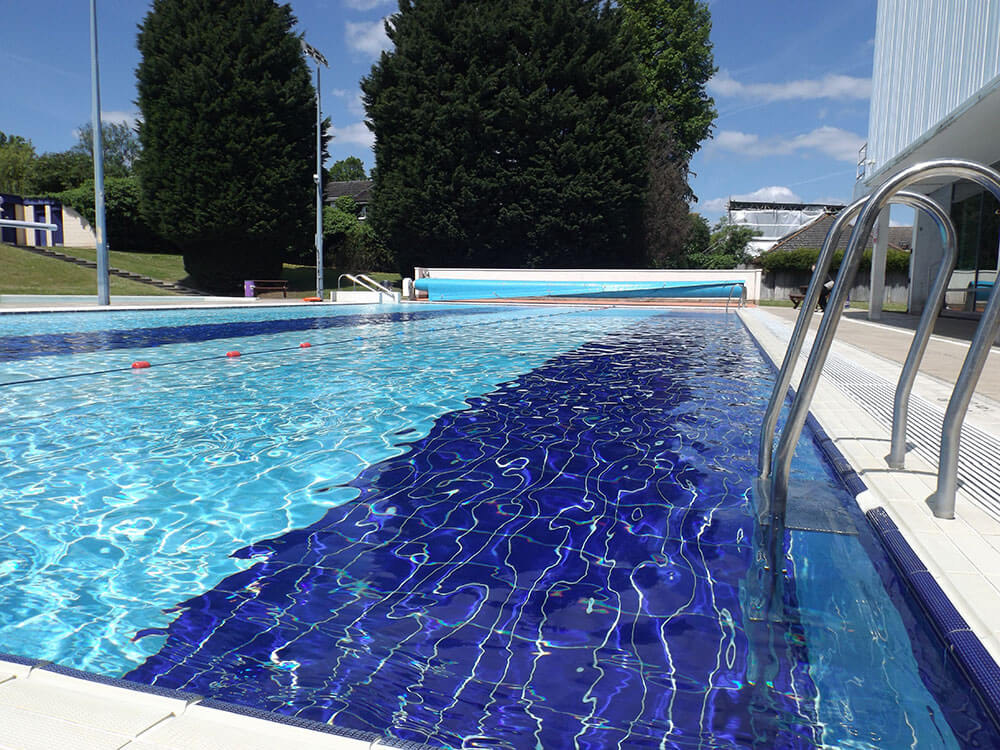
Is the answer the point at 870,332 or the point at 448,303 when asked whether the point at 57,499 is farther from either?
the point at 448,303

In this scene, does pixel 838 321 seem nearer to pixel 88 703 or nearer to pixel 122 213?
pixel 88 703

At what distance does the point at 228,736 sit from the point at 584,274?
24.1m

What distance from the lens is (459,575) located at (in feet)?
8.22

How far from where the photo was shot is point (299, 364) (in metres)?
7.84

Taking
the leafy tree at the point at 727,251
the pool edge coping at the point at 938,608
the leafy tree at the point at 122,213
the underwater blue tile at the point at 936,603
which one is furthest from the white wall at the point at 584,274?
the underwater blue tile at the point at 936,603

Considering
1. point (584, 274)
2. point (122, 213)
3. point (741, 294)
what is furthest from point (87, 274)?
point (741, 294)

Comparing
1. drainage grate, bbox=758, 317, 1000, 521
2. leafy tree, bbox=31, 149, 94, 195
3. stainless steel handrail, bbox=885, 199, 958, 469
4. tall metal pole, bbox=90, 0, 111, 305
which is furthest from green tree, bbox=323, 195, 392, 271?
stainless steel handrail, bbox=885, 199, 958, 469

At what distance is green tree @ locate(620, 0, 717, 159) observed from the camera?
1310 inches

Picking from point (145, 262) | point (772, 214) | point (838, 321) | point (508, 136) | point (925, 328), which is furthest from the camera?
point (772, 214)

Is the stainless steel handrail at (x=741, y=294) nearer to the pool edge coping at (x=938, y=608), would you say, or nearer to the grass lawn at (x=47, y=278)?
the pool edge coping at (x=938, y=608)

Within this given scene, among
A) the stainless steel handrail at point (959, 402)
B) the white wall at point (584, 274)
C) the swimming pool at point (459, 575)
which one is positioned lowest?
the swimming pool at point (459, 575)

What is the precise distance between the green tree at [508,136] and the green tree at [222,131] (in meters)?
3.54

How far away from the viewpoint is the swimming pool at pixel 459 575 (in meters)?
1.72

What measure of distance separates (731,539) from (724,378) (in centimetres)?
445
